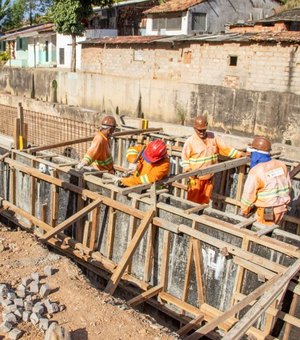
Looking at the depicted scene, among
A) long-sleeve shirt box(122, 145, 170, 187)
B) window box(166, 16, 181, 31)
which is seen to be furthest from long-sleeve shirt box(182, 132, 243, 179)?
window box(166, 16, 181, 31)

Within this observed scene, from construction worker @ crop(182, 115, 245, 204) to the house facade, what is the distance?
2322cm

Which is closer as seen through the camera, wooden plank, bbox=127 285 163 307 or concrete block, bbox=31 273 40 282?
concrete block, bbox=31 273 40 282

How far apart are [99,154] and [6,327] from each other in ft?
13.8

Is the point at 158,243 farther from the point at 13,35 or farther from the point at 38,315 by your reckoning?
the point at 13,35

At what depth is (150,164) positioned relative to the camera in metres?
6.66

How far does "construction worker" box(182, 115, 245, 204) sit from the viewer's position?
774 centimetres

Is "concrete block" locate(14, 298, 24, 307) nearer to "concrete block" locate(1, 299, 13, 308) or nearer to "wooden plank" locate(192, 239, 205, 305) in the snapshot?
"concrete block" locate(1, 299, 13, 308)

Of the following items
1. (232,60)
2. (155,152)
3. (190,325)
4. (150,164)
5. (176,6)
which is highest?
(176,6)

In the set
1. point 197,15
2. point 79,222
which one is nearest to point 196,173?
point 79,222

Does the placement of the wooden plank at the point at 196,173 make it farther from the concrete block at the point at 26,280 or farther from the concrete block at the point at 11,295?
the concrete block at the point at 11,295

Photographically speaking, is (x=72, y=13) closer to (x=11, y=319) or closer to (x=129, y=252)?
(x=129, y=252)

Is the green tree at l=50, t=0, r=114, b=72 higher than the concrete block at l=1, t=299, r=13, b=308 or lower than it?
higher

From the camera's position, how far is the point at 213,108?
15.5 m

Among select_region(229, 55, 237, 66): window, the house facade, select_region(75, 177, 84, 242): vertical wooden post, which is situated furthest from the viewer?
the house facade
